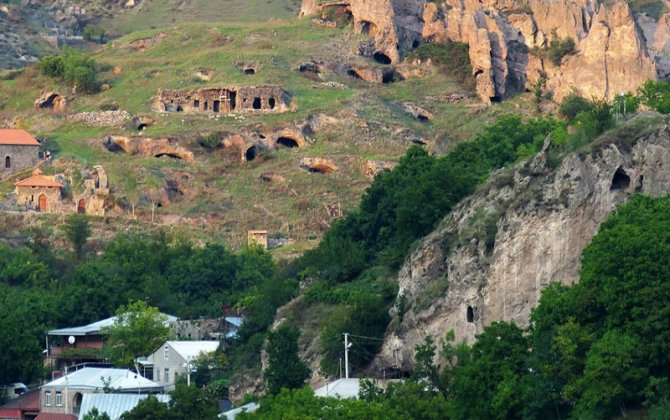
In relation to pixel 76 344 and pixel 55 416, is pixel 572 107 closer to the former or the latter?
pixel 76 344

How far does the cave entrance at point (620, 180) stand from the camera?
7012 centimetres

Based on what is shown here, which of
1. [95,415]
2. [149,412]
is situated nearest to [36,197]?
[95,415]

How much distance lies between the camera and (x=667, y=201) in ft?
219

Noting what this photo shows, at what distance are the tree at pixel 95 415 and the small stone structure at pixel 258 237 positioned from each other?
124 feet

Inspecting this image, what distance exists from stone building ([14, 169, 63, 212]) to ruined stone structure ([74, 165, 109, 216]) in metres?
1.31

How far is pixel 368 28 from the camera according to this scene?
141750 millimetres

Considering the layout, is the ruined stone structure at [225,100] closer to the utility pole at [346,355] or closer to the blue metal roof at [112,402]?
the blue metal roof at [112,402]

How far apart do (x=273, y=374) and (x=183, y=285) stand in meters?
30.2

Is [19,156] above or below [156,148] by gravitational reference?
above

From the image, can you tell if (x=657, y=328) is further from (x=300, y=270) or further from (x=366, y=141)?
(x=366, y=141)

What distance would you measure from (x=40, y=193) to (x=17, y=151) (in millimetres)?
5199

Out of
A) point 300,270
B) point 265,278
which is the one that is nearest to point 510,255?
point 300,270

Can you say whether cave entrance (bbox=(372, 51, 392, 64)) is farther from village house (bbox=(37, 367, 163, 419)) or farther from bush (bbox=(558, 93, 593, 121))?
village house (bbox=(37, 367, 163, 419))

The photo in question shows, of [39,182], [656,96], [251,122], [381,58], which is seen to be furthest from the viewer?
[381,58]
